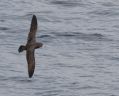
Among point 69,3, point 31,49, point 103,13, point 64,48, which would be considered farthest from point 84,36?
point 31,49

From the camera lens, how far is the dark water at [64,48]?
100 ft

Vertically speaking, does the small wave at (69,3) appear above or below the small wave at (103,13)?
above

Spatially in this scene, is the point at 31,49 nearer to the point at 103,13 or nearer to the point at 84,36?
the point at 84,36

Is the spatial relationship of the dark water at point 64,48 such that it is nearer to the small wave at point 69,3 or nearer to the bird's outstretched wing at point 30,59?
the small wave at point 69,3

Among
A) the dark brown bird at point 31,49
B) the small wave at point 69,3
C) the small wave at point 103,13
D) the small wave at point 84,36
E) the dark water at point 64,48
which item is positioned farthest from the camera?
the small wave at point 69,3

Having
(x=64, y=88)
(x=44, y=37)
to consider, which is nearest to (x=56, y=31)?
(x=44, y=37)

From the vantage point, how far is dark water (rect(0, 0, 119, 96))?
3061cm

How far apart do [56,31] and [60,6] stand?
443cm

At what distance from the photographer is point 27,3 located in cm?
4019

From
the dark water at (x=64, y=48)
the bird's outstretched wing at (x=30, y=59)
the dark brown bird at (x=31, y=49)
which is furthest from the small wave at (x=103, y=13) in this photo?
the bird's outstretched wing at (x=30, y=59)

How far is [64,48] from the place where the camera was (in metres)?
34.0

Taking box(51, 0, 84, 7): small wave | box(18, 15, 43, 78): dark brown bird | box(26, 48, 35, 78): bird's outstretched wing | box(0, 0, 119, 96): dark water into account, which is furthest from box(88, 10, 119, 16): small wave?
box(26, 48, 35, 78): bird's outstretched wing

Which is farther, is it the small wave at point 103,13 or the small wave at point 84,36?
the small wave at point 103,13

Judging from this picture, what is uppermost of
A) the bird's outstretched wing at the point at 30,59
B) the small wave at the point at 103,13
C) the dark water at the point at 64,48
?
the bird's outstretched wing at the point at 30,59
